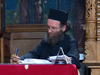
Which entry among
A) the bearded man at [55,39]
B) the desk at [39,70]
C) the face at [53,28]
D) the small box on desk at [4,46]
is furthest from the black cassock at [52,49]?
the small box on desk at [4,46]

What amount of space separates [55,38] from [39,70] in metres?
1.06

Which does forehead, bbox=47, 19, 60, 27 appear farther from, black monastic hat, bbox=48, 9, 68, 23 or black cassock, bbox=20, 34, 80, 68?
black cassock, bbox=20, 34, 80, 68

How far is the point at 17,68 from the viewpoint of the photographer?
3.47 metres

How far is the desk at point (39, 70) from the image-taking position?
3.40m

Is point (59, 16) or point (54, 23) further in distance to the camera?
point (59, 16)

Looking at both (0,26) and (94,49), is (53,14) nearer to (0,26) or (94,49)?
(94,49)

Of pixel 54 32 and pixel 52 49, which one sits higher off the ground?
pixel 54 32

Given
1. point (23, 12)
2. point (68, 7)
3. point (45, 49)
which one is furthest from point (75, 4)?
point (45, 49)

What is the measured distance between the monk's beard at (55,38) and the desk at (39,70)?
1031mm

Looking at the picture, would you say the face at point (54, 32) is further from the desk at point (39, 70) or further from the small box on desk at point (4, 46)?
the small box on desk at point (4, 46)

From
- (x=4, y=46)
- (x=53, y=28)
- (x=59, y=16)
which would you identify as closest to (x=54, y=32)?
(x=53, y=28)

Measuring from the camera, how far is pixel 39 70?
3.45 m

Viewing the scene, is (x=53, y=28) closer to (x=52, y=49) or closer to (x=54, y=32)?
(x=54, y=32)

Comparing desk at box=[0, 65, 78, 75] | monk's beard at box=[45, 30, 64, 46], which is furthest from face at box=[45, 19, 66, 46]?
desk at box=[0, 65, 78, 75]
